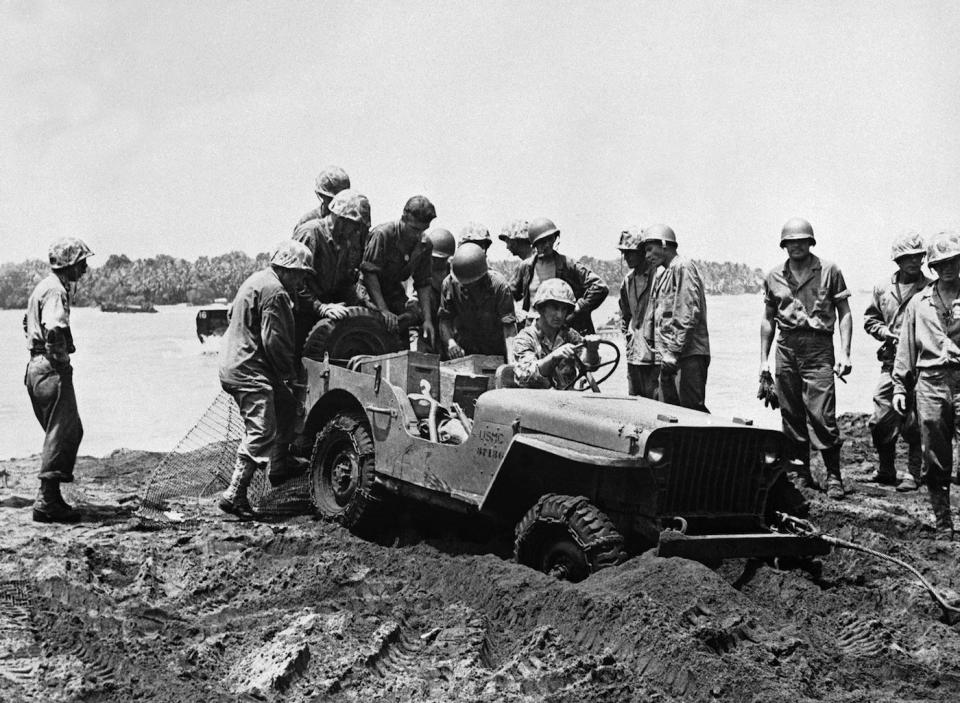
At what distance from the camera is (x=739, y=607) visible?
16.3ft

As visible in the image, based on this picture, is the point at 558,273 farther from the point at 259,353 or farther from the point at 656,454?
the point at 656,454

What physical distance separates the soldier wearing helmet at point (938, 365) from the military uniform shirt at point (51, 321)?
19.6 feet

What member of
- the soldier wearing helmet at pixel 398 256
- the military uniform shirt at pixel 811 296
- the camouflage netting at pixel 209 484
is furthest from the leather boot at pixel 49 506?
the military uniform shirt at pixel 811 296

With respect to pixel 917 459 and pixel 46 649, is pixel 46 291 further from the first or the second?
pixel 917 459

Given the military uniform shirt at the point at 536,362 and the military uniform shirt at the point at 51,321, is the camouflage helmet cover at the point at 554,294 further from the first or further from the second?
the military uniform shirt at the point at 51,321

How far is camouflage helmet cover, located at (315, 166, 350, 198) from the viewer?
9.77m

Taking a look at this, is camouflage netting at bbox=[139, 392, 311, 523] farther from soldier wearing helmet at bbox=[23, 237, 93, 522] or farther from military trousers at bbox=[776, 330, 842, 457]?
military trousers at bbox=[776, 330, 842, 457]

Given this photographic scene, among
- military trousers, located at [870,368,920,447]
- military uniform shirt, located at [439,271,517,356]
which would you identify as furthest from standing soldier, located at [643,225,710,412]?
military trousers, located at [870,368,920,447]

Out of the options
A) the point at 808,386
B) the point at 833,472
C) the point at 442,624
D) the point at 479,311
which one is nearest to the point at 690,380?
the point at 808,386

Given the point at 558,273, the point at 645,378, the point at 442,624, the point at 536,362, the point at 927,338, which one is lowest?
the point at 442,624

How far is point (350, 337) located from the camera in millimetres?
8156

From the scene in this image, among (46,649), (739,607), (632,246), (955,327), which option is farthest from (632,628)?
(632,246)

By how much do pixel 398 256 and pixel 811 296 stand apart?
11.2 feet

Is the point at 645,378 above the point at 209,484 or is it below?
above
